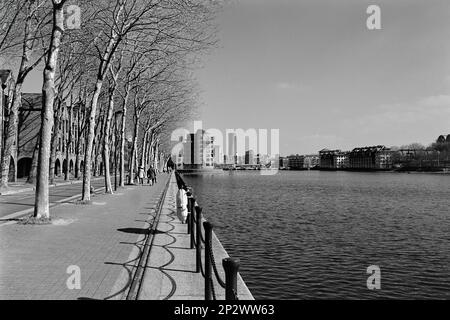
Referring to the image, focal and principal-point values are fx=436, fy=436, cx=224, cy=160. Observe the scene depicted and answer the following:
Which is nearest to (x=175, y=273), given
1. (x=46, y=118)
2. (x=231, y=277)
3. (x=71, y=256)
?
(x=71, y=256)

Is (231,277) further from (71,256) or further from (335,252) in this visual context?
(335,252)

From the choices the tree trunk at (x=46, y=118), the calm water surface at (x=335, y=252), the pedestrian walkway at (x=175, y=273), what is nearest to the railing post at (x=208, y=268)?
the pedestrian walkway at (x=175, y=273)

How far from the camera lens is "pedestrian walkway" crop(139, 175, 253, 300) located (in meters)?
7.09

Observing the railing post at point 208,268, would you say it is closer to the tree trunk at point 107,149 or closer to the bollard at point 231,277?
the bollard at point 231,277

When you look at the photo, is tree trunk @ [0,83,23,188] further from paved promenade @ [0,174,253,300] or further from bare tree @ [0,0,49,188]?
paved promenade @ [0,174,253,300]

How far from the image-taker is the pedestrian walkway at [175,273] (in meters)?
7.09

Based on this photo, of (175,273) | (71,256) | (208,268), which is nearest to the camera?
(208,268)

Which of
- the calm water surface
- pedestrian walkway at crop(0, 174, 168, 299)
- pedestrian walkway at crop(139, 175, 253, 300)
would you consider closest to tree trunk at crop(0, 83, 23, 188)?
the calm water surface

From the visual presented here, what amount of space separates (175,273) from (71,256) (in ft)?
9.25

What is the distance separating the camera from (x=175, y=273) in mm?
8414

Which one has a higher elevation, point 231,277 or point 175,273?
point 231,277
